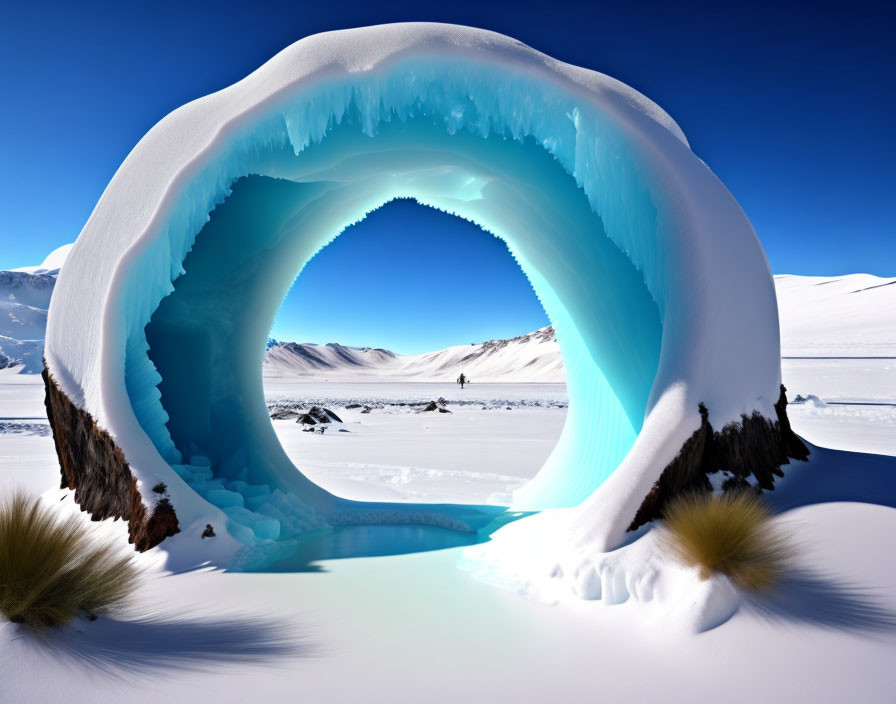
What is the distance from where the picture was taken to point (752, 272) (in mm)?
4234

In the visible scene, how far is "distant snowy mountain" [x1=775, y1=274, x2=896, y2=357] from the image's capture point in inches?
1484

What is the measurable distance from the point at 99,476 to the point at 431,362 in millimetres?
128855

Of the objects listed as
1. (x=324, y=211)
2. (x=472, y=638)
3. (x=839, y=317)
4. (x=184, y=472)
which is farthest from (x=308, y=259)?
(x=839, y=317)

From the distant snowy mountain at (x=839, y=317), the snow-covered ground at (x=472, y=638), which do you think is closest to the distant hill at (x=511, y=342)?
the distant snowy mountain at (x=839, y=317)

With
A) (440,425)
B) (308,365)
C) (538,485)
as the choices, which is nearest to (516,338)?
(308,365)

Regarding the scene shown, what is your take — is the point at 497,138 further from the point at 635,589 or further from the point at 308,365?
the point at 308,365

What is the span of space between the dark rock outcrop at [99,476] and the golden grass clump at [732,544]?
3538mm

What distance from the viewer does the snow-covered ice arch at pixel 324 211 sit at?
12.7 ft

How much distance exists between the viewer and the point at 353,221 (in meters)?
6.68

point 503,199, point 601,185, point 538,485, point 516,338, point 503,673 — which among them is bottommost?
point 503,673

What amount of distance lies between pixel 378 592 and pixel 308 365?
121459mm

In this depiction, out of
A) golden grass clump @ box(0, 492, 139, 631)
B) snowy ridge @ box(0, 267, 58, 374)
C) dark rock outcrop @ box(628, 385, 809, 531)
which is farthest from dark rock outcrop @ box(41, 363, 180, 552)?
snowy ridge @ box(0, 267, 58, 374)

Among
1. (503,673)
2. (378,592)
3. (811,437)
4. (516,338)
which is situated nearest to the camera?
(503,673)

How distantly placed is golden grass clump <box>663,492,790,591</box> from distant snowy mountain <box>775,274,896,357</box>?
1542 inches
